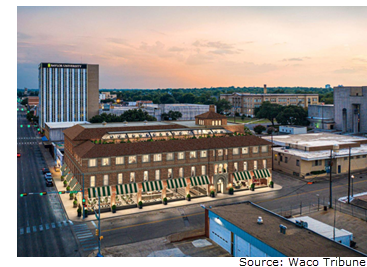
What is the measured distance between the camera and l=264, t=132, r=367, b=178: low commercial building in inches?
3270

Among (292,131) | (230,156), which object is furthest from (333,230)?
(292,131)

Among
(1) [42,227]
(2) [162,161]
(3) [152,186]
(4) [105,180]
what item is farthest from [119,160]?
(1) [42,227]

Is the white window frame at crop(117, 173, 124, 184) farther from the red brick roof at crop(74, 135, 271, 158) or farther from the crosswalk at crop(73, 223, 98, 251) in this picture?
the crosswalk at crop(73, 223, 98, 251)

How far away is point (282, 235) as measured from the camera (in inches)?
1507

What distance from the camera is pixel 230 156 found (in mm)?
69500

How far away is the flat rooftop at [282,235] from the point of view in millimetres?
34062

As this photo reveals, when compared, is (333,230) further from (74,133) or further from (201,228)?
(74,133)

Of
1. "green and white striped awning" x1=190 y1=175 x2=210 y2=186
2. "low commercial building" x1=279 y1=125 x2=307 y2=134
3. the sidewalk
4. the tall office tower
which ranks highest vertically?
the tall office tower

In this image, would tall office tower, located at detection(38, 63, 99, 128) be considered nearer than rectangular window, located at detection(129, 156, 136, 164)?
No

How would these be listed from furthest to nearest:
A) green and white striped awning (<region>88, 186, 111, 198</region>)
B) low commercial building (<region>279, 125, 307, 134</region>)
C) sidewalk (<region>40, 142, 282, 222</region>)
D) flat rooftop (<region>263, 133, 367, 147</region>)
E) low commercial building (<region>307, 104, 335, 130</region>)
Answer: low commercial building (<region>307, 104, 335, 130</region>)
low commercial building (<region>279, 125, 307, 134</region>)
flat rooftop (<region>263, 133, 367, 147</region>)
green and white striped awning (<region>88, 186, 111, 198</region>)
sidewalk (<region>40, 142, 282, 222</region>)

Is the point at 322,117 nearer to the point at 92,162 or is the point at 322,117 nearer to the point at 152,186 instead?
the point at 152,186

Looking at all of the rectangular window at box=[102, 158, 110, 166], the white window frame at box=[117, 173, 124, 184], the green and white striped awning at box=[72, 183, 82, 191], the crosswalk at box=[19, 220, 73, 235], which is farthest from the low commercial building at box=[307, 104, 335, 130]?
the crosswalk at box=[19, 220, 73, 235]

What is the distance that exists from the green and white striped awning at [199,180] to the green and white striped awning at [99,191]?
51.8 ft

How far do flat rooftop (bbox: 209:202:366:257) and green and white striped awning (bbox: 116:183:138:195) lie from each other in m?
18.6
